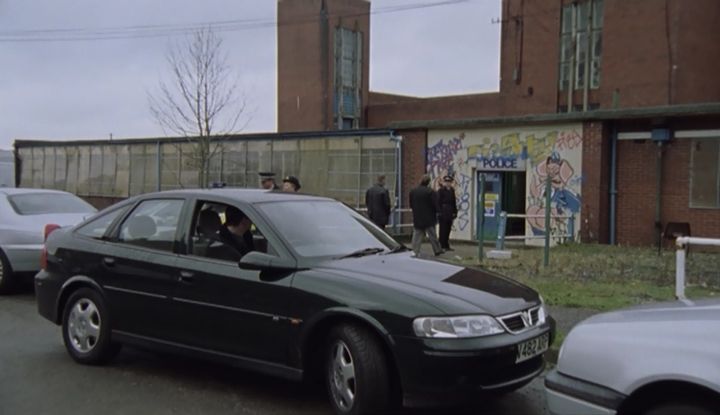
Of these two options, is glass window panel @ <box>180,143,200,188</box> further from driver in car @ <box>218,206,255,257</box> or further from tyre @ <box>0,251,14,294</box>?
driver in car @ <box>218,206,255,257</box>

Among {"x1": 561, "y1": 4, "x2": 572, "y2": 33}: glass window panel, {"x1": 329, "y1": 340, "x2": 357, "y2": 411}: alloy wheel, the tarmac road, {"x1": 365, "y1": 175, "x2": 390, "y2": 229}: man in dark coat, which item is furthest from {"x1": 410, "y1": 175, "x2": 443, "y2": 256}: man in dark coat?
{"x1": 561, "y1": 4, "x2": 572, "y2": 33}: glass window panel

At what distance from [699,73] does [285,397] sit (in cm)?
3070

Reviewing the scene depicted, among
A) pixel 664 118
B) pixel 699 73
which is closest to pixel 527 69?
pixel 699 73

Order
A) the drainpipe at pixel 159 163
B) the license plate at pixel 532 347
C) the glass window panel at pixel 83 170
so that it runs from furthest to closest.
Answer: the glass window panel at pixel 83 170
the drainpipe at pixel 159 163
the license plate at pixel 532 347

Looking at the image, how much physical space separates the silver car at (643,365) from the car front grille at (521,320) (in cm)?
59

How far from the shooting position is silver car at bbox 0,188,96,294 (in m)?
9.11

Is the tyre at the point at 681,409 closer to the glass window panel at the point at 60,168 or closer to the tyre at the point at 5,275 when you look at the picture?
the tyre at the point at 5,275

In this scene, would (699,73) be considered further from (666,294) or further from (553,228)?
(666,294)

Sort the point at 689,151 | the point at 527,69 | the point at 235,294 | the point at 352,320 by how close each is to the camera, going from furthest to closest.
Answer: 1. the point at 527,69
2. the point at 689,151
3. the point at 235,294
4. the point at 352,320

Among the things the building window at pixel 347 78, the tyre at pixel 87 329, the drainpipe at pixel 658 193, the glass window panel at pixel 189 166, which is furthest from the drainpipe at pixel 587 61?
the tyre at pixel 87 329

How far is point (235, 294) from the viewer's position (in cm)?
480

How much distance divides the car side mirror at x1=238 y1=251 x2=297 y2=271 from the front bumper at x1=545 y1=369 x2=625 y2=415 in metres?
1.91

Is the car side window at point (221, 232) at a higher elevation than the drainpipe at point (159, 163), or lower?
lower

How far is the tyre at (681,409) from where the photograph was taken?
2.96 m
